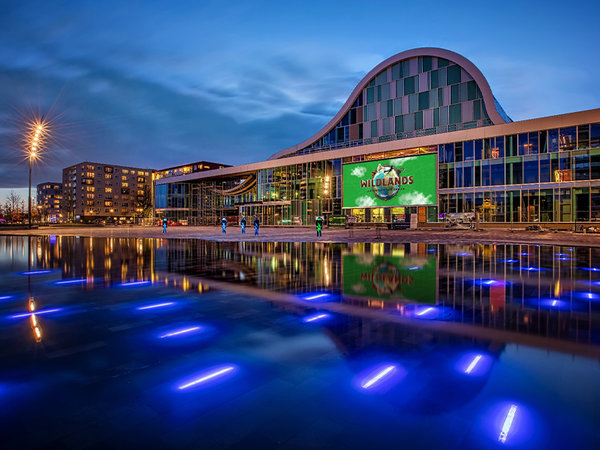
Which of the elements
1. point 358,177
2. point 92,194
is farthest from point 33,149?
point 92,194

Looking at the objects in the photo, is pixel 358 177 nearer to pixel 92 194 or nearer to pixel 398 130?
pixel 398 130

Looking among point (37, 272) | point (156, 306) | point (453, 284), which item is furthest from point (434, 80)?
point (156, 306)

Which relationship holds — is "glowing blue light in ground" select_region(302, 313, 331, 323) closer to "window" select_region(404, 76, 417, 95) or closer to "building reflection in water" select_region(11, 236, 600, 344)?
"building reflection in water" select_region(11, 236, 600, 344)

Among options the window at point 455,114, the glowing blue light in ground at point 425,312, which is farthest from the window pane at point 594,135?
the glowing blue light in ground at point 425,312

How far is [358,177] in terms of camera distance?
163 feet

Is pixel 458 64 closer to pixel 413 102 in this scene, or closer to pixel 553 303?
pixel 413 102

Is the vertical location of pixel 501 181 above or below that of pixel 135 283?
above

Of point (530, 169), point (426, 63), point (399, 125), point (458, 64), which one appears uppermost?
point (426, 63)

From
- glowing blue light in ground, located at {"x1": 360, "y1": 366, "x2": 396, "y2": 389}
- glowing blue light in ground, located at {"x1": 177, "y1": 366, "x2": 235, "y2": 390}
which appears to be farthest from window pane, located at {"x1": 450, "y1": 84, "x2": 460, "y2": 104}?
glowing blue light in ground, located at {"x1": 177, "y1": 366, "x2": 235, "y2": 390}

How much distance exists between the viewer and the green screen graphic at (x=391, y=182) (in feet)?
144

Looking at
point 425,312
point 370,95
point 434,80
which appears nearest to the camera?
point 425,312

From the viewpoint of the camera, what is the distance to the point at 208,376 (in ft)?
11.3

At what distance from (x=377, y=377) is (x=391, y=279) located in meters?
6.04

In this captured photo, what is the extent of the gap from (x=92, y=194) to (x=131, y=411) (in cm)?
17380
